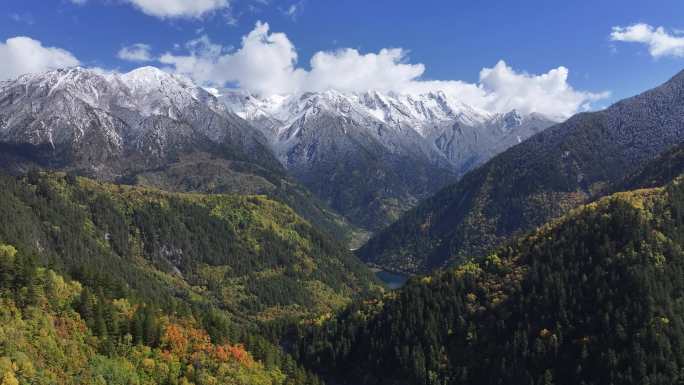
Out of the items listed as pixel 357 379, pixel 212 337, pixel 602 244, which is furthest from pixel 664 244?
pixel 212 337

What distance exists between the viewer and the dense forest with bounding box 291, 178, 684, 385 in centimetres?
14838

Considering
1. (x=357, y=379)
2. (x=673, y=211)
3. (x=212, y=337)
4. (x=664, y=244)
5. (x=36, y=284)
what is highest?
(x=673, y=211)

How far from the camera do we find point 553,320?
165 metres

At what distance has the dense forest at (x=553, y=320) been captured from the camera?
14838cm

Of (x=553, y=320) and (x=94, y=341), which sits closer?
(x=94, y=341)

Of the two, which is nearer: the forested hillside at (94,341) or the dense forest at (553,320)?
the forested hillside at (94,341)

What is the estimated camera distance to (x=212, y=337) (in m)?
144

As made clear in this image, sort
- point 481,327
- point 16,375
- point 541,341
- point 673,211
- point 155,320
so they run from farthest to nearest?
point 673,211, point 481,327, point 541,341, point 155,320, point 16,375

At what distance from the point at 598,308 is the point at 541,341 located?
18.1m

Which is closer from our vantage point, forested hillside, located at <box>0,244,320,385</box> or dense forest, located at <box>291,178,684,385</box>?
forested hillside, located at <box>0,244,320,385</box>

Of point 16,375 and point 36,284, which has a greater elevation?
point 36,284

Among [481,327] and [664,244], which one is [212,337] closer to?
[481,327]

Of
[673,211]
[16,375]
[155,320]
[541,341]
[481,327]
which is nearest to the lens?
[16,375]

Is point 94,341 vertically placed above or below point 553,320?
below
